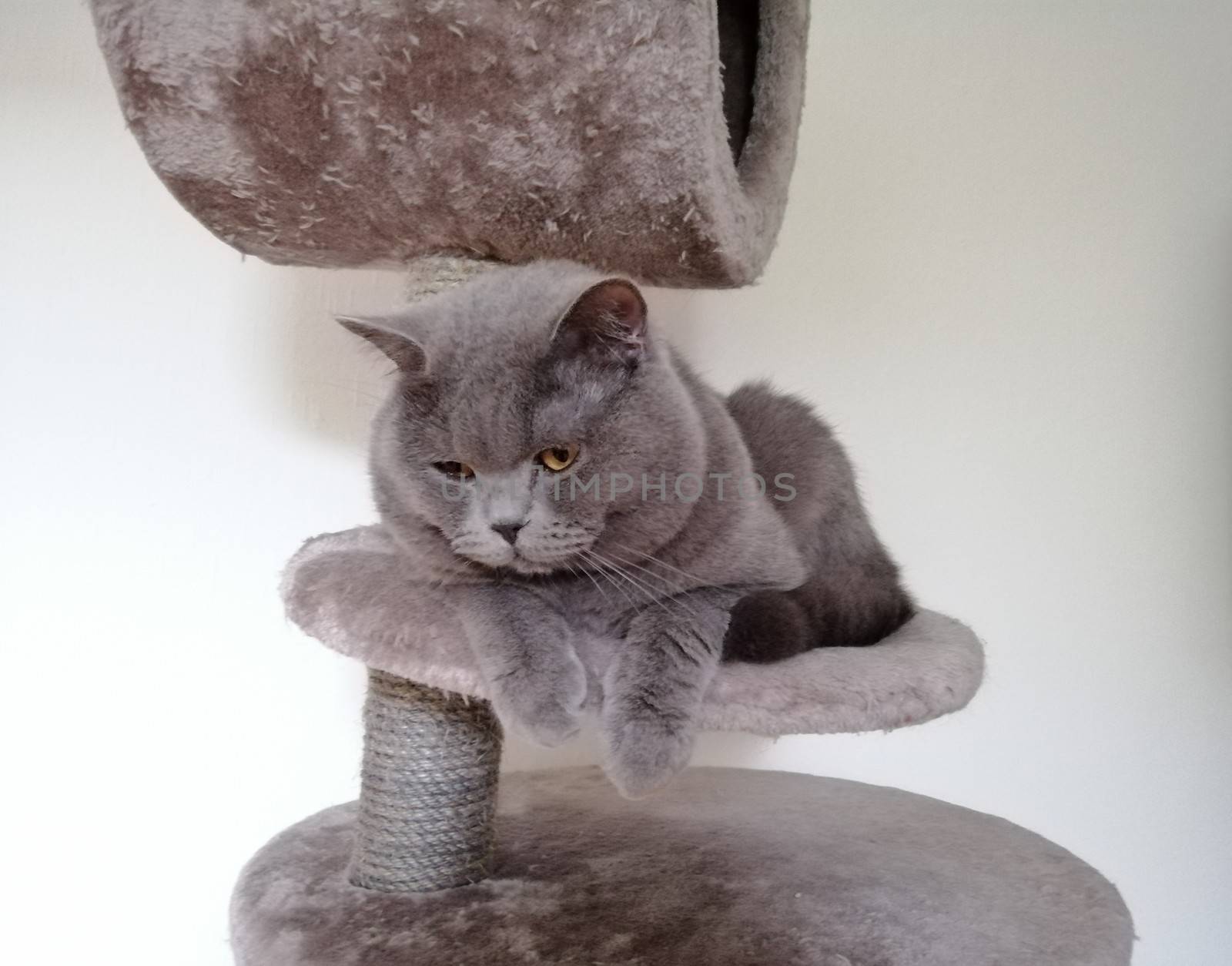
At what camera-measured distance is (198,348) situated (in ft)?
5.41

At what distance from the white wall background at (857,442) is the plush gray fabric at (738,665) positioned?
2.10 ft

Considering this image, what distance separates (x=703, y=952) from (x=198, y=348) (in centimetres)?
128

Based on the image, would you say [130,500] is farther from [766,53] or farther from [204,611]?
[766,53]

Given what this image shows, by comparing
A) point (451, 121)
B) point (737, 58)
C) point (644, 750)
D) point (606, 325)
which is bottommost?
point (644, 750)

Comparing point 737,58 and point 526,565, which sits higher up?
point 737,58

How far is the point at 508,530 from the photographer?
85cm

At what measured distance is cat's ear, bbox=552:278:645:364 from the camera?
0.82 meters

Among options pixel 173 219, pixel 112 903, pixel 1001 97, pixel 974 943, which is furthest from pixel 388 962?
pixel 1001 97

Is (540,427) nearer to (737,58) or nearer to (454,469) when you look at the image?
(454,469)

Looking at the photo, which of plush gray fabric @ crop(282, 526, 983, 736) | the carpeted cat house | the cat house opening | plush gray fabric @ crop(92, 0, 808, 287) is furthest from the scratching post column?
the cat house opening

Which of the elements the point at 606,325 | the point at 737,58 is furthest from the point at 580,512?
the point at 737,58

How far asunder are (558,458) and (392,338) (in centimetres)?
18

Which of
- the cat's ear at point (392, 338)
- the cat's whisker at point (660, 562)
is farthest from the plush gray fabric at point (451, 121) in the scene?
the cat's whisker at point (660, 562)

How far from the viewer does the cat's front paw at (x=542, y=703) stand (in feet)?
2.69
